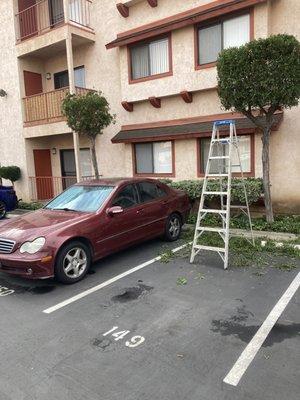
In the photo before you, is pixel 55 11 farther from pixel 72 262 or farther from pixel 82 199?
pixel 72 262

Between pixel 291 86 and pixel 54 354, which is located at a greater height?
pixel 291 86

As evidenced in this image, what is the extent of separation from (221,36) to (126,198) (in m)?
6.18

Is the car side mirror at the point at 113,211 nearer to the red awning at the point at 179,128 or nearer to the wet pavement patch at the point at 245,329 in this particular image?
the wet pavement patch at the point at 245,329

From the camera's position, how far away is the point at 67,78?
1482cm

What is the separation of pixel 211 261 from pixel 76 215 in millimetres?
2629

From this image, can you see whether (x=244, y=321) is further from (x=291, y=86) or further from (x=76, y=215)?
(x=291, y=86)

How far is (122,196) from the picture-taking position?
6953 millimetres

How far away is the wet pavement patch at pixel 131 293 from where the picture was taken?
5.23 metres

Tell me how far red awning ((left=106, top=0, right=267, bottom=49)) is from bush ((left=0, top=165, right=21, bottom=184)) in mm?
6491

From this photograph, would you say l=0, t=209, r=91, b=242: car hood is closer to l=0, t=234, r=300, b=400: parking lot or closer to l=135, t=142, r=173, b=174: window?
l=0, t=234, r=300, b=400: parking lot

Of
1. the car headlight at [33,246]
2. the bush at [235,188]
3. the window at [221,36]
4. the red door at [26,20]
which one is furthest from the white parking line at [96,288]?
the red door at [26,20]

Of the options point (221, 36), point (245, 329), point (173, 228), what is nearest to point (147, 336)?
point (245, 329)

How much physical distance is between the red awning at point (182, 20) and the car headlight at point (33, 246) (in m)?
8.07

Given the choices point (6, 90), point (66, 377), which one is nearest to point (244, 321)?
point (66, 377)
